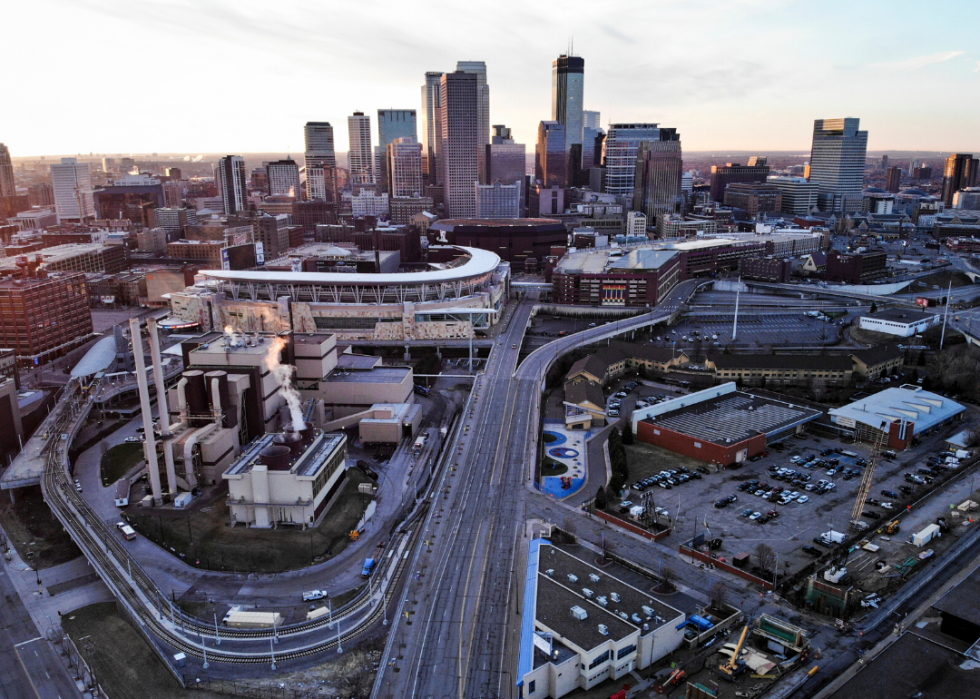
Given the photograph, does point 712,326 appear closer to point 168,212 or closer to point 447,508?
point 447,508

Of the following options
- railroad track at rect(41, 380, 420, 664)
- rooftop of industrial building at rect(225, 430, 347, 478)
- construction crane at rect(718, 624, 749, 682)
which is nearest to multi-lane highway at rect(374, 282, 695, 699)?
railroad track at rect(41, 380, 420, 664)

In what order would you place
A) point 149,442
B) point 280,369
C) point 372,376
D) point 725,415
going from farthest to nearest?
point 372,376 < point 725,415 < point 280,369 < point 149,442

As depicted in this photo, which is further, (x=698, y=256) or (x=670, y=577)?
(x=698, y=256)

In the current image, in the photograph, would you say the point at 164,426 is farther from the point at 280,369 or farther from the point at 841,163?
the point at 841,163

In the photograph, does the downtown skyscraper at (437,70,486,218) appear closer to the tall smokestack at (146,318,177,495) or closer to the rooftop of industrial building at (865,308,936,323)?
the rooftop of industrial building at (865,308,936,323)

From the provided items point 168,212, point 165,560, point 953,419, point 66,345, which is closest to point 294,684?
point 165,560

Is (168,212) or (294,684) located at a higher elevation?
(168,212)

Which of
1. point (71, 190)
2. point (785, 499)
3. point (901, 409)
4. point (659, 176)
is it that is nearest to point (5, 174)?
point (71, 190)
